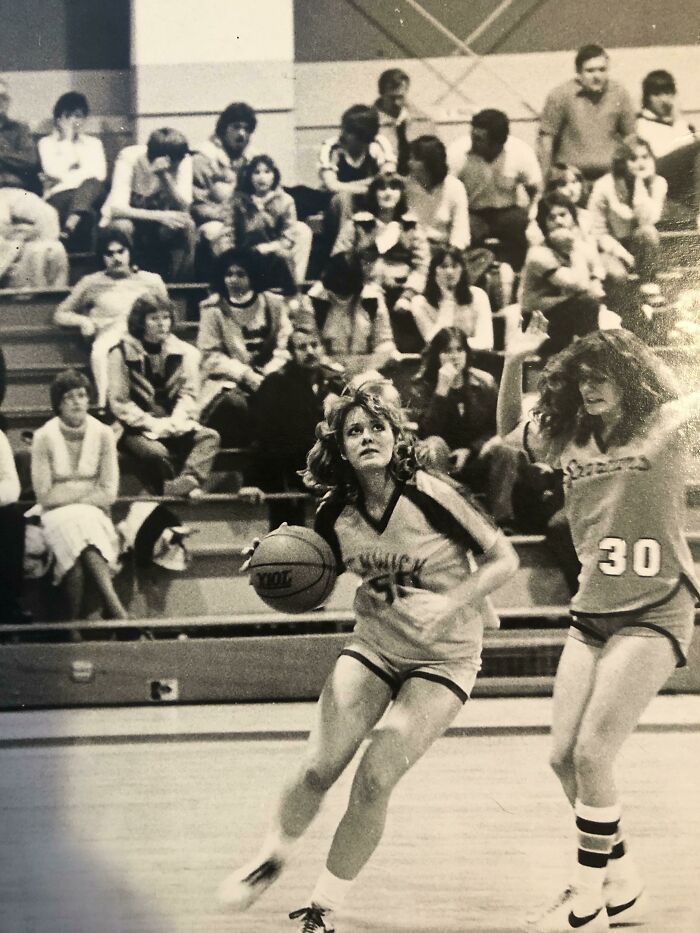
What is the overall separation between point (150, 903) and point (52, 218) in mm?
1819

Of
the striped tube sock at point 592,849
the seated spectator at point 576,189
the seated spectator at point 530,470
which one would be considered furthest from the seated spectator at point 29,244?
the striped tube sock at point 592,849

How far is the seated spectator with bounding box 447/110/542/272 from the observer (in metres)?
2.26

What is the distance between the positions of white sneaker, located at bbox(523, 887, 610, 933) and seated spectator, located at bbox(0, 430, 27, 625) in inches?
61.1

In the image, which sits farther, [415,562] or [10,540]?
[10,540]

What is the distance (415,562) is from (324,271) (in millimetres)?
799

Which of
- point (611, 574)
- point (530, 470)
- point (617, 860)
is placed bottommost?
point (617, 860)

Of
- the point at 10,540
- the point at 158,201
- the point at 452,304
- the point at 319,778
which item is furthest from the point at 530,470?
the point at 10,540

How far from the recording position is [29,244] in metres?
→ 2.34

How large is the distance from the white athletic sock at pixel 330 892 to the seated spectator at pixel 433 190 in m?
1.65

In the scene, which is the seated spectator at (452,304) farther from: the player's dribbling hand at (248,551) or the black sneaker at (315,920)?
the black sneaker at (315,920)

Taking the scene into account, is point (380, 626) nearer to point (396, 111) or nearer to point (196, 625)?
point (196, 625)

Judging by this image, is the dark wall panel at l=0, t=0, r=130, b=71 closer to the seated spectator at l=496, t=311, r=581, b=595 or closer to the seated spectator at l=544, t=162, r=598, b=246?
the seated spectator at l=544, t=162, r=598, b=246

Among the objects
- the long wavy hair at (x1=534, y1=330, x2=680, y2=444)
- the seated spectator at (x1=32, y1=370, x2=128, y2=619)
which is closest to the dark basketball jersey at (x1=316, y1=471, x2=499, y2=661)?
the long wavy hair at (x1=534, y1=330, x2=680, y2=444)

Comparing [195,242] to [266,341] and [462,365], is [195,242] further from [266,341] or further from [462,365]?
[462,365]
